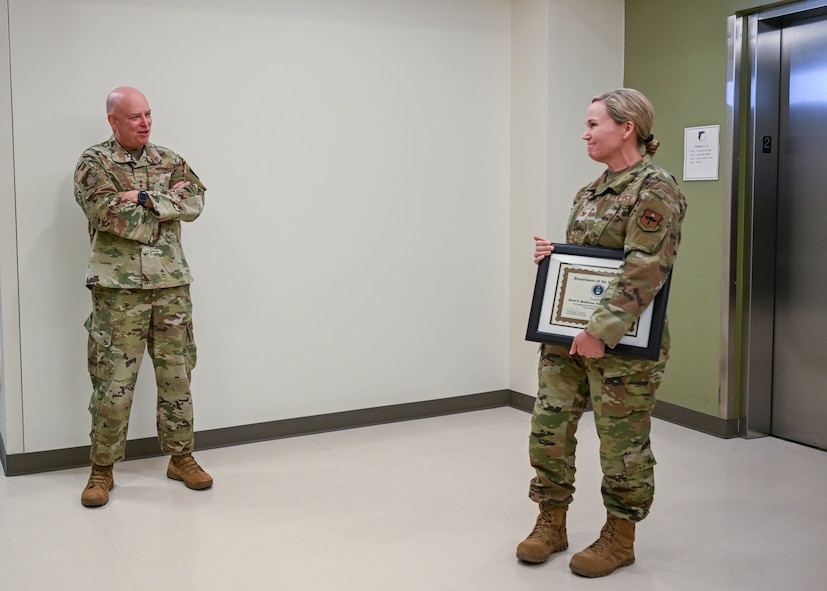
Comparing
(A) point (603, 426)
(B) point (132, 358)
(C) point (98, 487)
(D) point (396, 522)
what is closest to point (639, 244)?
(A) point (603, 426)

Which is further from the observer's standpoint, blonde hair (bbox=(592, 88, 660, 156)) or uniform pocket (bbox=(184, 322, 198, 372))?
uniform pocket (bbox=(184, 322, 198, 372))

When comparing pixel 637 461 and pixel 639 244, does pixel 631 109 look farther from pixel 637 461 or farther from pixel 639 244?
pixel 637 461

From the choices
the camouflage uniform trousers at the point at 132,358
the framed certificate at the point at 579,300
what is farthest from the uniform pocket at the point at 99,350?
the framed certificate at the point at 579,300

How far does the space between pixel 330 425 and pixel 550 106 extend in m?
2.15

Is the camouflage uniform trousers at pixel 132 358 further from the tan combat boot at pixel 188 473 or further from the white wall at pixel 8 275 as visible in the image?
the white wall at pixel 8 275

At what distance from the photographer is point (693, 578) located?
110 inches

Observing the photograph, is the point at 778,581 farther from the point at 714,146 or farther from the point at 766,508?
the point at 714,146

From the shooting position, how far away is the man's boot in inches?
110

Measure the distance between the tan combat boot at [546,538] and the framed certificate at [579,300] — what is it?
63 centimetres

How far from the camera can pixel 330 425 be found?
15.2 feet

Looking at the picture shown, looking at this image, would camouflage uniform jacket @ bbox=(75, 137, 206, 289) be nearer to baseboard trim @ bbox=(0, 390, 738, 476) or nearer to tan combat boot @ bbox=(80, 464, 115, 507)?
Answer: tan combat boot @ bbox=(80, 464, 115, 507)

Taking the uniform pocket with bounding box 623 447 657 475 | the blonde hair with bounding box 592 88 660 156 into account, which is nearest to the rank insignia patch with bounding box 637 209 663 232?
the blonde hair with bounding box 592 88 660 156

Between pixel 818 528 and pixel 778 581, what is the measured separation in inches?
22.4

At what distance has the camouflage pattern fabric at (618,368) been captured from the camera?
2.62 m
